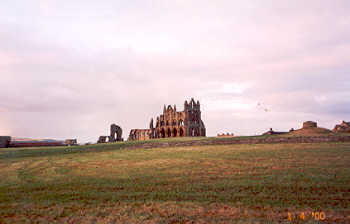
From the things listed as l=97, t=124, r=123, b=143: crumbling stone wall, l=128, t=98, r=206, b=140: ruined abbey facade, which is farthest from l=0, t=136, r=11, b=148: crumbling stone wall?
l=128, t=98, r=206, b=140: ruined abbey facade

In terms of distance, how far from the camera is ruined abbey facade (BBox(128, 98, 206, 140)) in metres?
69.4

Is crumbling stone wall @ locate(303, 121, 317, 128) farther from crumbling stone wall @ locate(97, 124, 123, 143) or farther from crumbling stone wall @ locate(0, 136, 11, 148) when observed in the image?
crumbling stone wall @ locate(0, 136, 11, 148)

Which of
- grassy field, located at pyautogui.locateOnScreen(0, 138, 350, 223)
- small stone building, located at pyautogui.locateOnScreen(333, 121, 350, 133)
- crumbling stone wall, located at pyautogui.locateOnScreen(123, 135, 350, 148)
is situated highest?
small stone building, located at pyautogui.locateOnScreen(333, 121, 350, 133)

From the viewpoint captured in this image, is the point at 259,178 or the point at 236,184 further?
the point at 259,178

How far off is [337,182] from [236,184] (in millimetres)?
4200

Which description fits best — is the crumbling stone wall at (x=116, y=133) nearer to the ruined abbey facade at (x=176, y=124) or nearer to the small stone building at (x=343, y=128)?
the ruined abbey facade at (x=176, y=124)

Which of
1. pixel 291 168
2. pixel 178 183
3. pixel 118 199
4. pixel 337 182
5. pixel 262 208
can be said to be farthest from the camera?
pixel 291 168

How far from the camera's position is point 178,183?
9797mm

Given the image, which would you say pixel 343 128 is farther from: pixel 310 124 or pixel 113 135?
pixel 113 135

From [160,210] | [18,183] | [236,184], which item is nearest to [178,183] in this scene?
[236,184]

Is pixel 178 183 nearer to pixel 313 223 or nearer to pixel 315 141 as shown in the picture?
pixel 313 223

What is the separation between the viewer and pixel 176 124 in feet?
238

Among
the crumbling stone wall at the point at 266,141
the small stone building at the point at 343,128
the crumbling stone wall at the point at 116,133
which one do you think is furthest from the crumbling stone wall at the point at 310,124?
the crumbling stone wall at the point at 116,133

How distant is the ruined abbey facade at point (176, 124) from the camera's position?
69.4 metres
